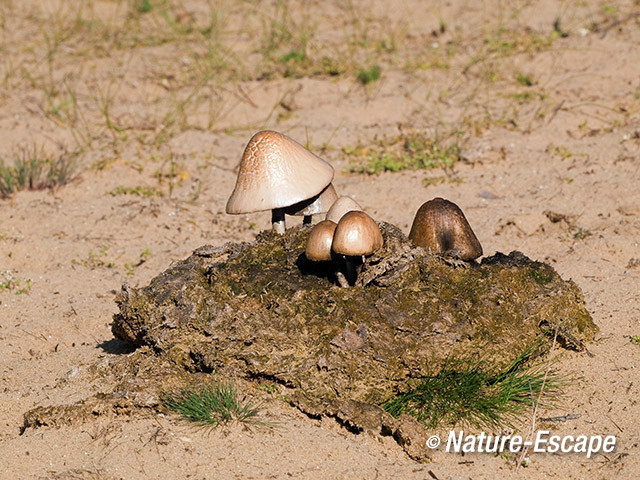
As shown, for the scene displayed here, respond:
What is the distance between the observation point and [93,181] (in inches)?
318

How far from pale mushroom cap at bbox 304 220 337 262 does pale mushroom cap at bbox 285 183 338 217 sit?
0.70 m

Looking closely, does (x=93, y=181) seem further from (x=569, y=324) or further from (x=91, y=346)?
(x=569, y=324)

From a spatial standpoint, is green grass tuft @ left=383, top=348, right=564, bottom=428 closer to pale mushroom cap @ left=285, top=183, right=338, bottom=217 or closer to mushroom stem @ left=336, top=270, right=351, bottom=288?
mushroom stem @ left=336, top=270, right=351, bottom=288

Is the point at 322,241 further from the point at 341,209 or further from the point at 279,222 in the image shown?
the point at 279,222

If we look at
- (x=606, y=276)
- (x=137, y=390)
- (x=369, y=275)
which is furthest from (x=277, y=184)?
(x=606, y=276)

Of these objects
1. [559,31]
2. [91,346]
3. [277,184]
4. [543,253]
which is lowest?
[91,346]

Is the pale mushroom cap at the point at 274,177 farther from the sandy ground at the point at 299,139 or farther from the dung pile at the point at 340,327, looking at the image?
the sandy ground at the point at 299,139

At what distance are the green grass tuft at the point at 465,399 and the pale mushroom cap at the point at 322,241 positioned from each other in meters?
0.85

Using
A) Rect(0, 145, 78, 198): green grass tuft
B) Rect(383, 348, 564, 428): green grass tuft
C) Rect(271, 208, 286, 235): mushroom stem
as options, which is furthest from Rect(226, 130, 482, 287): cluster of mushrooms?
Rect(0, 145, 78, 198): green grass tuft

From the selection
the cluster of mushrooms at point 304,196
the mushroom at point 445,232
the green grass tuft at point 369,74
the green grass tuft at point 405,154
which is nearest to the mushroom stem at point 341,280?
the cluster of mushrooms at point 304,196

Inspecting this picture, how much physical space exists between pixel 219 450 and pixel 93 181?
4766 millimetres

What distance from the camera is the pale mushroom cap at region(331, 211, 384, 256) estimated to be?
4043 mm

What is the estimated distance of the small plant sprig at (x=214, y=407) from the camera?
410 centimetres

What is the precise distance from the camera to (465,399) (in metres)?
4.26
